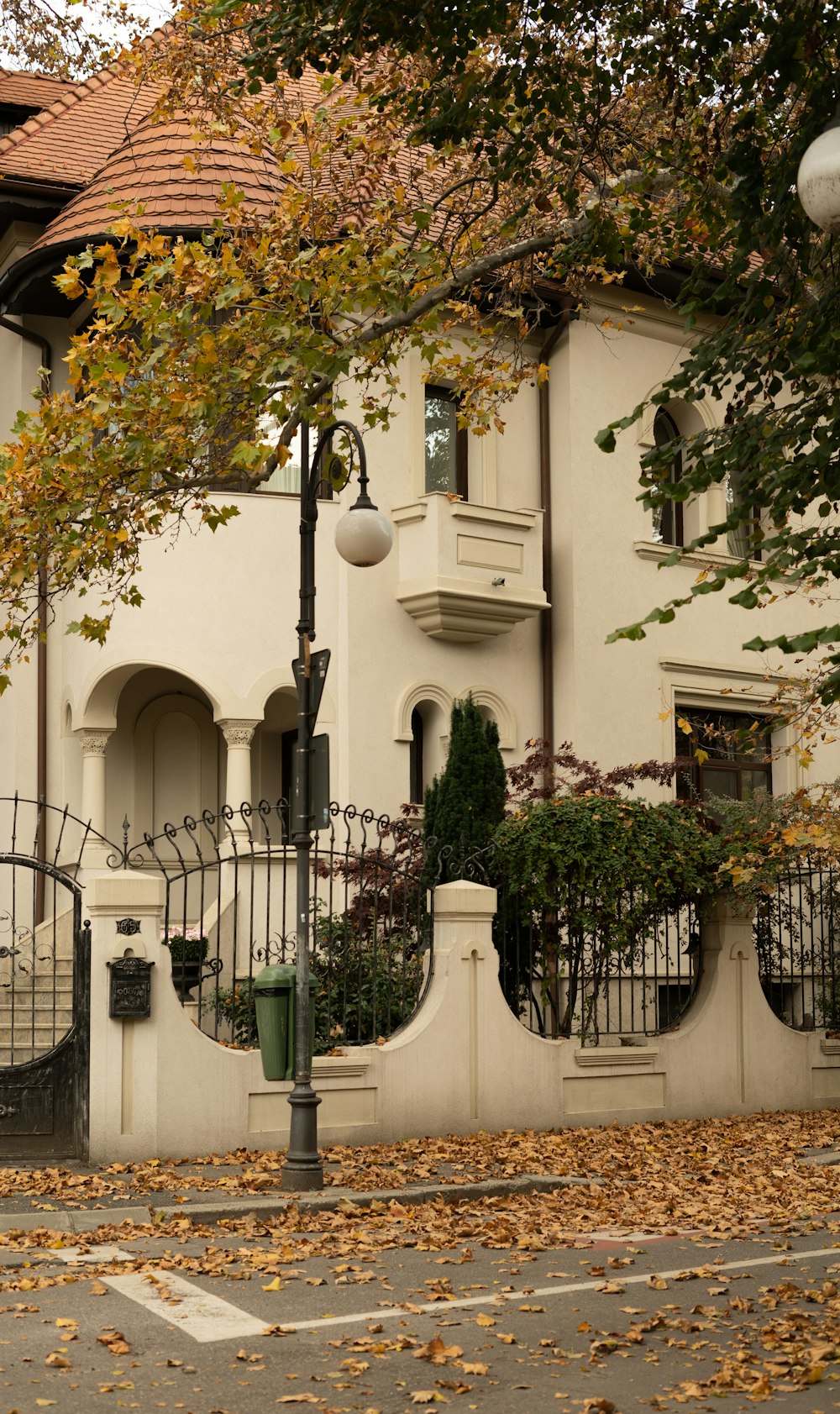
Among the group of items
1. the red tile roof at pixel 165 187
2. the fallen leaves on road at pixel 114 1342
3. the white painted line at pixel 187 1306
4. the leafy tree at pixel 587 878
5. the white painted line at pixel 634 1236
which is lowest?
the white painted line at pixel 634 1236

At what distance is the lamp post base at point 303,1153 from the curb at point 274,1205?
0.42ft

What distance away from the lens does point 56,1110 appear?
12.1m

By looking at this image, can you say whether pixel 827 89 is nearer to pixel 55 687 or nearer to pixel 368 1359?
pixel 368 1359

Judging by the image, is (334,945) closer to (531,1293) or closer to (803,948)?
(803,948)

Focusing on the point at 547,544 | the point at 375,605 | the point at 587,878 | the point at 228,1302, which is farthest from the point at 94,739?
the point at 228,1302

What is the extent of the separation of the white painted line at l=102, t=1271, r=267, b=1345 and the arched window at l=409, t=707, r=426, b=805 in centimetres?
1180

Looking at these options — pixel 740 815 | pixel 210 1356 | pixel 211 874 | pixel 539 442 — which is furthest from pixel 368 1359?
pixel 539 442

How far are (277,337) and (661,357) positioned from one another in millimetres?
12221

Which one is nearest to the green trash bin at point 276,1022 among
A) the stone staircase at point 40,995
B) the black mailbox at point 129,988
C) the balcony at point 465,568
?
the black mailbox at point 129,988

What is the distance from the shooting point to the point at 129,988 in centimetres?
1215

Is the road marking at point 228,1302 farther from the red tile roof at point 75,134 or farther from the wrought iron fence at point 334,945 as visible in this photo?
the red tile roof at point 75,134

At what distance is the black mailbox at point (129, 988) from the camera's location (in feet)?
39.8

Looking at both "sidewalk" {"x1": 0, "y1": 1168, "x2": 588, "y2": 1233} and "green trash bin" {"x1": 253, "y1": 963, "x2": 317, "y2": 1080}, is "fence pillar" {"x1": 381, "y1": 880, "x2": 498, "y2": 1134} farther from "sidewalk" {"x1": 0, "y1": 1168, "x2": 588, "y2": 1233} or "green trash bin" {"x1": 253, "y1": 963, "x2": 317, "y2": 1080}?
"sidewalk" {"x1": 0, "y1": 1168, "x2": 588, "y2": 1233}

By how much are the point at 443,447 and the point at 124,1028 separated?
411 inches
